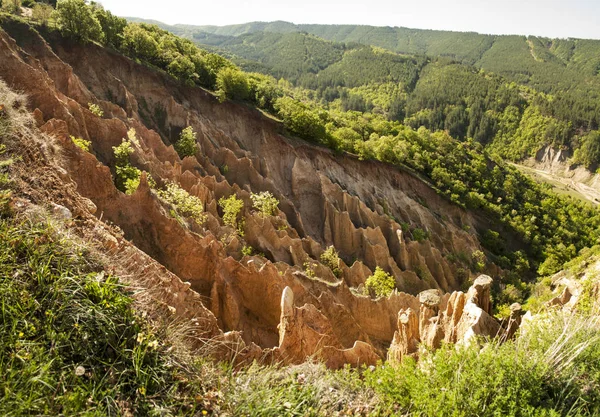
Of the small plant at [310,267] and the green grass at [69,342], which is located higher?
the green grass at [69,342]

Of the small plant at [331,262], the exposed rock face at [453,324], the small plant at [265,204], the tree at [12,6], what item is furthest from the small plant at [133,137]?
the tree at [12,6]

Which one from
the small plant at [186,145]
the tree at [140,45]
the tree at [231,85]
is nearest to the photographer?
the small plant at [186,145]

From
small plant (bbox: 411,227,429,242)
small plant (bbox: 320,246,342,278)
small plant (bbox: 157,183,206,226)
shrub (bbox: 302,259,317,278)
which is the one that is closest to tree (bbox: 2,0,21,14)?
small plant (bbox: 157,183,206,226)

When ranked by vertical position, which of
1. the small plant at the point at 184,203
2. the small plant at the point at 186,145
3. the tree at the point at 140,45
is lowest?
the small plant at the point at 184,203

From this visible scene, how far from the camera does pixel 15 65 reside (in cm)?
2298

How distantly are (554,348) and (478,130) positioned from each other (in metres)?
148

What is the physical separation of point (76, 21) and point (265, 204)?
2697 cm

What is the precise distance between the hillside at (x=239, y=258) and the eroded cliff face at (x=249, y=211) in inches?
5.5

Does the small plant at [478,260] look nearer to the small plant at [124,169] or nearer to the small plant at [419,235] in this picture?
the small plant at [419,235]

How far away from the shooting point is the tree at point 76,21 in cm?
3825

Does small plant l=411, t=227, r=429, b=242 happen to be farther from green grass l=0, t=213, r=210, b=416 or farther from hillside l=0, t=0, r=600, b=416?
green grass l=0, t=213, r=210, b=416

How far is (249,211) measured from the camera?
3209 cm

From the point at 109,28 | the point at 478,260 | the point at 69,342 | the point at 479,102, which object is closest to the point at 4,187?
the point at 69,342

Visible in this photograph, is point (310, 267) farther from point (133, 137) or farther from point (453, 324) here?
point (133, 137)
